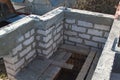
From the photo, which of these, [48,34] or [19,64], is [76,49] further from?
[19,64]

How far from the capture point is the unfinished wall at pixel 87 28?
4574 mm

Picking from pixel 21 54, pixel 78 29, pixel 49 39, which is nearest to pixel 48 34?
pixel 49 39

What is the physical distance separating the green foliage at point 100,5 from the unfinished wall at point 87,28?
5.11 ft

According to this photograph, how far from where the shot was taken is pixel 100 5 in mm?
6105

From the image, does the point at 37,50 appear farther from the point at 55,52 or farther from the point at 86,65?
the point at 86,65

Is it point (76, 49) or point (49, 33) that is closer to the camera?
point (49, 33)

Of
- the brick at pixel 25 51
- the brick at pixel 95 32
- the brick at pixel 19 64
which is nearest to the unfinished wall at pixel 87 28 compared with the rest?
the brick at pixel 95 32

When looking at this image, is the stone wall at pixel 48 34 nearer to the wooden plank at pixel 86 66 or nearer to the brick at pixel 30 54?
the brick at pixel 30 54

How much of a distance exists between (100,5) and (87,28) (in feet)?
5.52

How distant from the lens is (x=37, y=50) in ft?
15.2

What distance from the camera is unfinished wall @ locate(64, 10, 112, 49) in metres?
4.57

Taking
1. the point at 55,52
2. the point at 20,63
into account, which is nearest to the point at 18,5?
the point at 55,52

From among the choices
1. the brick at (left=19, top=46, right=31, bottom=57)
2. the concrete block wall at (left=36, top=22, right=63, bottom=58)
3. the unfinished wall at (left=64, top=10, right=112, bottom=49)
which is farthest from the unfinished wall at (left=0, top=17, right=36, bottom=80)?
the unfinished wall at (left=64, top=10, right=112, bottom=49)

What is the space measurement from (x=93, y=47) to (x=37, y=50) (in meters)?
1.48
